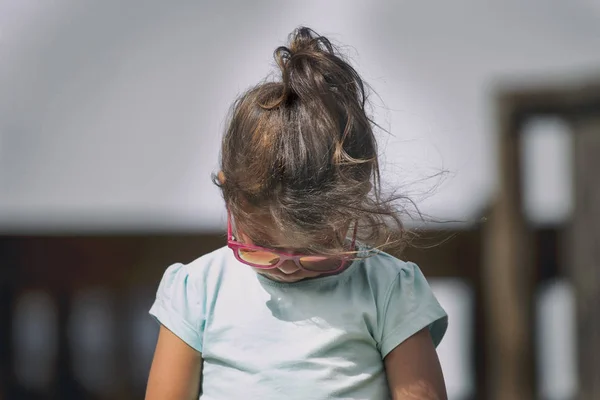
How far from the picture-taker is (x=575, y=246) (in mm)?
2750

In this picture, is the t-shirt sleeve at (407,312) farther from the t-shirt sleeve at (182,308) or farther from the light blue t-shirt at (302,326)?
the t-shirt sleeve at (182,308)

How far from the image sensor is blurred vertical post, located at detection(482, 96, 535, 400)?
3193 millimetres

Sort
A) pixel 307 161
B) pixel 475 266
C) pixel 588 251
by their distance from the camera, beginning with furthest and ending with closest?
pixel 475 266 < pixel 588 251 < pixel 307 161

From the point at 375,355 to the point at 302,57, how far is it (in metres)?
0.37

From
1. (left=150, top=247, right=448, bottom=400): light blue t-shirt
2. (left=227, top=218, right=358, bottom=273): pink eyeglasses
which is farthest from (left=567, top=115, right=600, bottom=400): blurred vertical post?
(left=227, top=218, right=358, bottom=273): pink eyeglasses

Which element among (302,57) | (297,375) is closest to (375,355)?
(297,375)

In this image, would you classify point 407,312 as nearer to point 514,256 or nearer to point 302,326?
point 302,326

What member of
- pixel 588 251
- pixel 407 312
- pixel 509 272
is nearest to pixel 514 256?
pixel 509 272

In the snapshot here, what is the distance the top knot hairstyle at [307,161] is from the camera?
120 centimetres

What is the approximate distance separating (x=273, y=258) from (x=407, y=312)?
0.18 metres

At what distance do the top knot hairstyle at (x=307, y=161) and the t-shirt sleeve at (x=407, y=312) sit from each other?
0.06 meters

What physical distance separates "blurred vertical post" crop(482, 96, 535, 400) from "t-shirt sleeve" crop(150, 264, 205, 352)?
2.00 m

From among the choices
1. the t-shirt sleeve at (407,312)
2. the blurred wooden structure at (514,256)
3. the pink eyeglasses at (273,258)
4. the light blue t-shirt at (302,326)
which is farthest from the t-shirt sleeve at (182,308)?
the blurred wooden structure at (514,256)

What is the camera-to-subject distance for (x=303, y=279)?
1286mm
